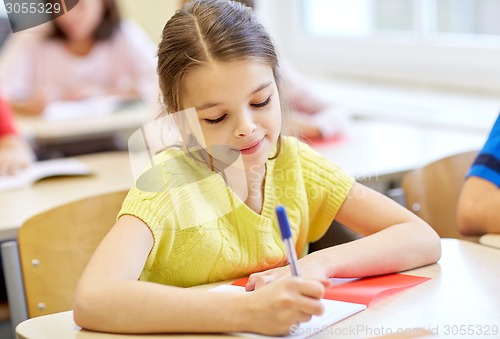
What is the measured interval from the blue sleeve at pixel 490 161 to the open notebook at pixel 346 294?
1.21ft

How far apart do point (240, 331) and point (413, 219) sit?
403 mm

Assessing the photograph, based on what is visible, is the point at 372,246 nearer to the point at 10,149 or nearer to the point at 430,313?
the point at 430,313

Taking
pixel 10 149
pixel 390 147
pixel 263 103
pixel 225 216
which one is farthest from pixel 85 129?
pixel 263 103

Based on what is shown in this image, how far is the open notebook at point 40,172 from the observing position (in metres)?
1.95

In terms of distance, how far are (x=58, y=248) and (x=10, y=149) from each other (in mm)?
829

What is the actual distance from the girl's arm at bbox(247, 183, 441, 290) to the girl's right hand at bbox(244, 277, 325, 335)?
9cm

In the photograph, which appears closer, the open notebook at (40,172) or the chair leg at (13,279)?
the chair leg at (13,279)

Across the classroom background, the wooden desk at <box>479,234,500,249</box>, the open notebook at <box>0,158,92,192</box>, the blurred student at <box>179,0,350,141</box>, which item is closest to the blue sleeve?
the wooden desk at <box>479,234,500,249</box>

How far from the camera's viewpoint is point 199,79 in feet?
3.56

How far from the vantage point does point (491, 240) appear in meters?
1.33

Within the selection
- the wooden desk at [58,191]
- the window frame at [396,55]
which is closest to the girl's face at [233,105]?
the wooden desk at [58,191]

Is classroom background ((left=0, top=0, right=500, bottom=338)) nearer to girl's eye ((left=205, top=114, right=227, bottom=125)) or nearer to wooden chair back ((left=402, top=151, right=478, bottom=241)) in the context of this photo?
wooden chair back ((left=402, top=151, right=478, bottom=241))

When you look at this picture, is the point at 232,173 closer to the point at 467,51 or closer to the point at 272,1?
the point at 467,51

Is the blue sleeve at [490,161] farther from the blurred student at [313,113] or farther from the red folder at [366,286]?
the blurred student at [313,113]
